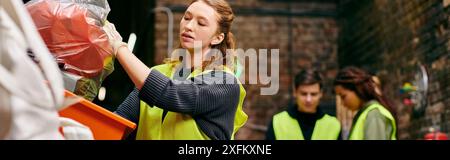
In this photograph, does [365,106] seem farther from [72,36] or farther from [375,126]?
[72,36]

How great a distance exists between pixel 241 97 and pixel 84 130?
725 millimetres

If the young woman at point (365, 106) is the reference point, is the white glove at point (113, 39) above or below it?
above

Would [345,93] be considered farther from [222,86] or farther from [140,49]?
[140,49]

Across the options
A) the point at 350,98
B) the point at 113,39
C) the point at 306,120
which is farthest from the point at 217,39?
the point at 306,120

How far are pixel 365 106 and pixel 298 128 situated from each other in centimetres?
48

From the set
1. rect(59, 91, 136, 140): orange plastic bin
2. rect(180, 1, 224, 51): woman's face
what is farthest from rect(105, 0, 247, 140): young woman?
rect(59, 91, 136, 140): orange plastic bin

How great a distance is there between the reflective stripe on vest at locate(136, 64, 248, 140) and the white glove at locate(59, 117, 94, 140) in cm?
51

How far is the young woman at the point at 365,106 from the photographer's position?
4508mm

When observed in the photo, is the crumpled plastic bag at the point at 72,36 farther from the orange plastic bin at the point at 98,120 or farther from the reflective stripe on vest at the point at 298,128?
the reflective stripe on vest at the point at 298,128

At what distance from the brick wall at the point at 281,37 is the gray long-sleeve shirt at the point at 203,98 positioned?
501cm

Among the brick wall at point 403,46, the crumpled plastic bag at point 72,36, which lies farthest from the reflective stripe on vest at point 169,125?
the brick wall at point 403,46

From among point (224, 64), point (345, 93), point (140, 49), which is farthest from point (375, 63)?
point (224, 64)

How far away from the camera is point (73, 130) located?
5.59 feet

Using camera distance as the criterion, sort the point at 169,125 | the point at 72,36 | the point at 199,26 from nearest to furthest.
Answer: the point at 72,36 → the point at 169,125 → the point at 199,26
